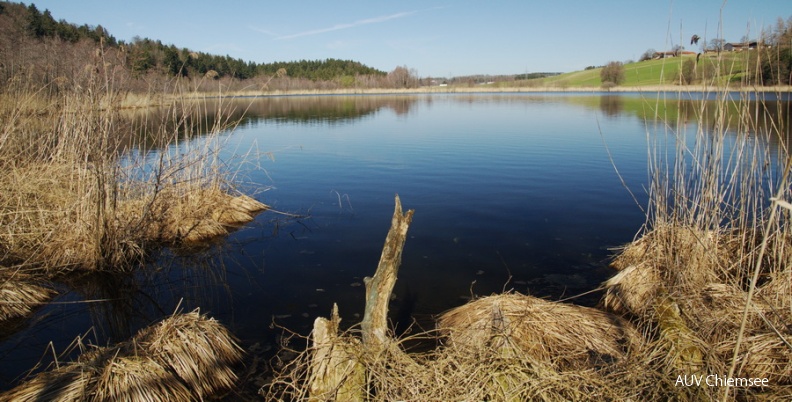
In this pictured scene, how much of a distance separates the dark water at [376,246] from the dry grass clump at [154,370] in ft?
2.61

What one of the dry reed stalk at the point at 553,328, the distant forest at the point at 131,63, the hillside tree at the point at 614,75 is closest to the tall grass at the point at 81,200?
the distant forest at the point at 131,63

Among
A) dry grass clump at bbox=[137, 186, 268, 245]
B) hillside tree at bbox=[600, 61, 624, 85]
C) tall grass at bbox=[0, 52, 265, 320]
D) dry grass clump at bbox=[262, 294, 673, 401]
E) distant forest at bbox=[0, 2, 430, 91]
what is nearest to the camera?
dry grass clump at bbox=[262, 294, 673, 401]

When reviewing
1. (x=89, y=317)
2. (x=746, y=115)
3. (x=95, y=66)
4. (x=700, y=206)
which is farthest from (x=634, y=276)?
(x=95, y=66)

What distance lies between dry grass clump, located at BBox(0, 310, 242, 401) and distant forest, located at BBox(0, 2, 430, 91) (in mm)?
3908

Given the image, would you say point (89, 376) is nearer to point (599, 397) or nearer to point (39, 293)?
point (39, 293)

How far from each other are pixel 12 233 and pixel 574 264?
856cm

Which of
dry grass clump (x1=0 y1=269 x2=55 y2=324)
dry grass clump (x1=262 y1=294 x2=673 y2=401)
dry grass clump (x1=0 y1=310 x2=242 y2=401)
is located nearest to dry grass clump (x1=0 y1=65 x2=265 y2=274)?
dry grass clump (x1=0 y1=269 x2=55 y2=324)

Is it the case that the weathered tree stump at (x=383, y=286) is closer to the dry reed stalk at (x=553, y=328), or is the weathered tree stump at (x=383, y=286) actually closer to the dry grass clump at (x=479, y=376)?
the dry grass clump at (x=479, y=376)

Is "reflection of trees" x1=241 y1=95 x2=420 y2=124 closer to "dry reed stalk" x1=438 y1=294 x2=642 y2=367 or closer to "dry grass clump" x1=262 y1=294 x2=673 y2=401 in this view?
"dry reed stalk" x1=438 y1=294 x2=642 y2=367

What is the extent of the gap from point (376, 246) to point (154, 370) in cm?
503

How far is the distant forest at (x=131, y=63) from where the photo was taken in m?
7.85

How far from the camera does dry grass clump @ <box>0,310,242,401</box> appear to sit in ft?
12.2

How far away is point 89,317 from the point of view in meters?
6.14

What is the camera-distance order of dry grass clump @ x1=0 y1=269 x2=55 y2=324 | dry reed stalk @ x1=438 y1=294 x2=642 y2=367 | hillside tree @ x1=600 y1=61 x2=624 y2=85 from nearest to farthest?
1. dry reed stalk @ x1=438 y1=294 x2=642 y2=367
2. dry grass clump @ x1=0 y1=269 x2=55 y2=324
3. hillside tree @ x1=600 y1=61 x2=624 y2=85
